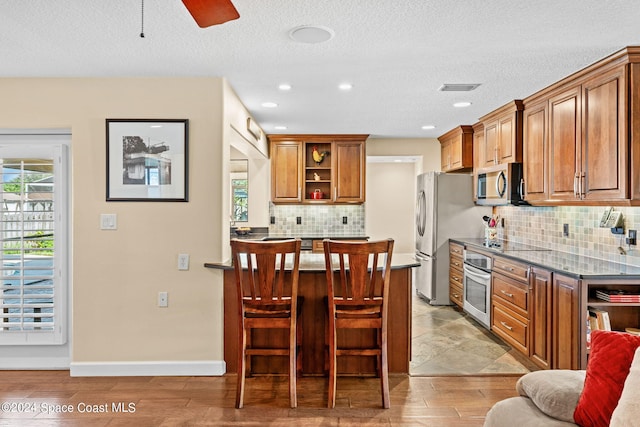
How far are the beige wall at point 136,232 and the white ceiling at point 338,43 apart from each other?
17cm

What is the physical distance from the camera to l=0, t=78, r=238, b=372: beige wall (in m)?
3.34

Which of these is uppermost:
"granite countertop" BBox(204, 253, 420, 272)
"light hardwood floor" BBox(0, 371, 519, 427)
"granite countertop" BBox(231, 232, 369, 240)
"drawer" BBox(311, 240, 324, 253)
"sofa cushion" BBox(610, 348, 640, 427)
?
"granite countertop" BBox(231, 232, 369, 240)

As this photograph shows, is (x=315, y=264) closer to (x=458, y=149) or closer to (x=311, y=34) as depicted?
(x=311, y=34)

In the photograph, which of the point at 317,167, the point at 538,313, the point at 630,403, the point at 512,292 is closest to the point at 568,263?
the point at 538,313

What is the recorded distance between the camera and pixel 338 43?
271cm

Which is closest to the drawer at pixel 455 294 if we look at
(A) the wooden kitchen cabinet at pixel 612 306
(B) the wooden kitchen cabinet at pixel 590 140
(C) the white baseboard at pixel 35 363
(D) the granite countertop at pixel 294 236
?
(D) the granite countertop at pixel 294 236

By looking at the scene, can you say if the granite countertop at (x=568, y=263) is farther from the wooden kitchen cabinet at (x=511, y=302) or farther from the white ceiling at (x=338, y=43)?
the white ceiling at (x=338, y=43)

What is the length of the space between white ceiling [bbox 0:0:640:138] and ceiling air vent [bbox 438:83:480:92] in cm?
9

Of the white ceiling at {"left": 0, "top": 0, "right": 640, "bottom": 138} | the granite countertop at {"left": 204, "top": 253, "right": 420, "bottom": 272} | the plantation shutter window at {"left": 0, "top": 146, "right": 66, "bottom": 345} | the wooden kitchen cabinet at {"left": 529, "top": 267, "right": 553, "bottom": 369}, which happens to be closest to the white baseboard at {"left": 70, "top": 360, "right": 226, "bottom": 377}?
the plantation shutter window at {"left": 0, "top": 146, "right": 66, "bottom": 345}

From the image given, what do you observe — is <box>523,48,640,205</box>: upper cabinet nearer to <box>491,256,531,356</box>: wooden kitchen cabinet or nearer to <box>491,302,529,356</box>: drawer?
<box>491,256,531,356</box>: wooden kitchen cabinet

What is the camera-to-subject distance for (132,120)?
3344 mm

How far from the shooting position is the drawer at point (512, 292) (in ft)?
11.6

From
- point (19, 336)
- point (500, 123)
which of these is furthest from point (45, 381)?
point (500, 123)

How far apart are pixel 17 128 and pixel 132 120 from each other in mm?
910
